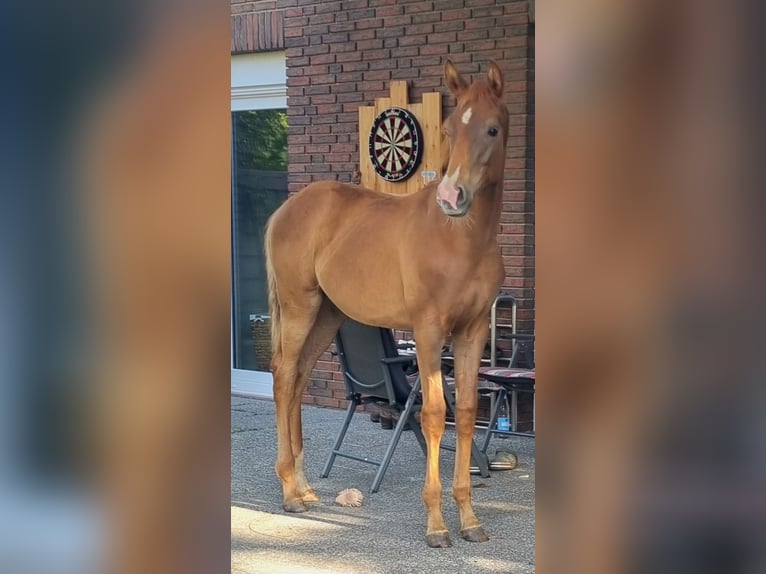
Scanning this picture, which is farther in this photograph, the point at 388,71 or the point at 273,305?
the point at 388,71

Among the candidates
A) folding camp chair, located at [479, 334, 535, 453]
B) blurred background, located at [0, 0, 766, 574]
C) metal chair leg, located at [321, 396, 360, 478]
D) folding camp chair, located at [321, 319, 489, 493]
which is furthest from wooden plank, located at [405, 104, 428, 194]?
blurred background, located at [0, 0, 766, 574]

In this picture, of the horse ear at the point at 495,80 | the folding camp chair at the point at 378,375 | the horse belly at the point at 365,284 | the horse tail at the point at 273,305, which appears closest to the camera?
the horse ear at the point at 495,80

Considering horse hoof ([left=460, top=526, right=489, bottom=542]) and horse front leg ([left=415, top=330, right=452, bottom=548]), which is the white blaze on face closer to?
horse front leg ([left=415, top=330, right=452, bottom=548])

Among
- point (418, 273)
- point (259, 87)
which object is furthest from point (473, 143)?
point (259, 87)

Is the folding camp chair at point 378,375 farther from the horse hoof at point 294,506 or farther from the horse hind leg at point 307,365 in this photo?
the horse hoof at point 294,506

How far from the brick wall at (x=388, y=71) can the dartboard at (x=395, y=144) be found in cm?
21

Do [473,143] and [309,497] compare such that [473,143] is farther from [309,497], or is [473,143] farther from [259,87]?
[259,87]

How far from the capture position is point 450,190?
3.61m

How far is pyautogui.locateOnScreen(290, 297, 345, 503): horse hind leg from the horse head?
1553mm

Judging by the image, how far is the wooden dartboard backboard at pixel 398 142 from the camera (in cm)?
666

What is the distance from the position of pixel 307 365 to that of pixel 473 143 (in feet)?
6.17
